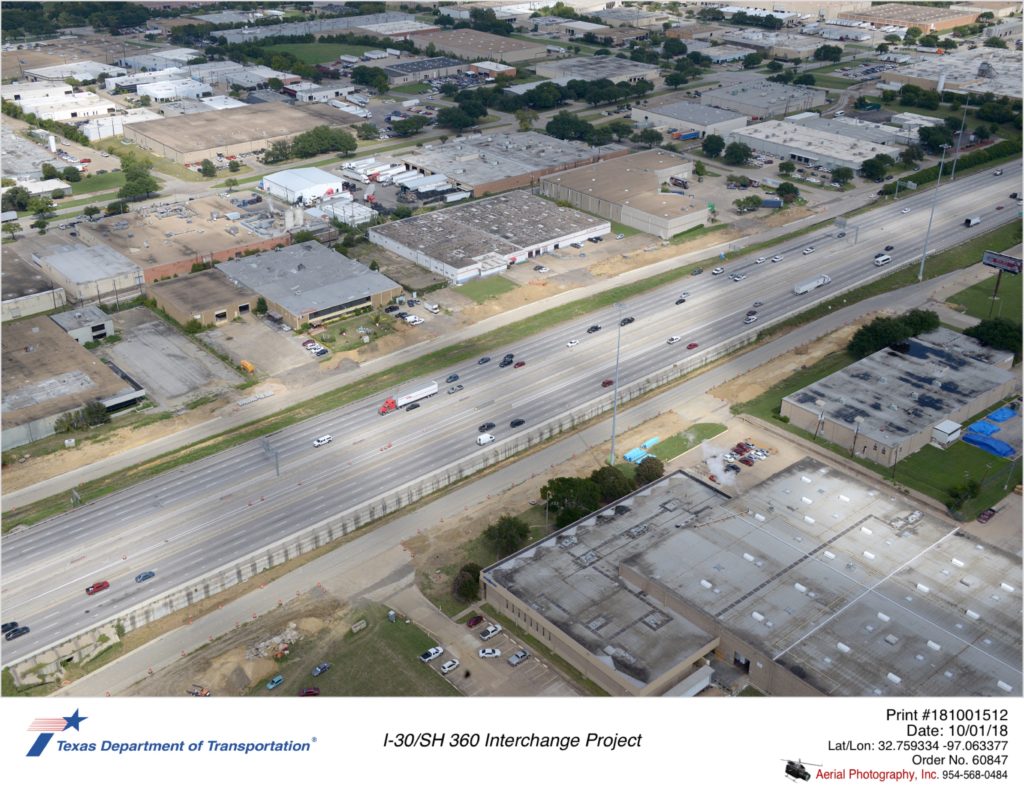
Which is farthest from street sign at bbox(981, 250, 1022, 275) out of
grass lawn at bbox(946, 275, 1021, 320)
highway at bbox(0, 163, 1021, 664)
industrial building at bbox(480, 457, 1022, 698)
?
industrial building at bbox(480, 457, 1022, 698)

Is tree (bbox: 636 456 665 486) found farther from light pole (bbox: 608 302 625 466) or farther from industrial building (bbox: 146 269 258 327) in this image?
industrial building (bbox: 146 269 258 327)

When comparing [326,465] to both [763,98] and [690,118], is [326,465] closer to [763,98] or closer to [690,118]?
[690,118]

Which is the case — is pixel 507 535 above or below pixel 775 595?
below

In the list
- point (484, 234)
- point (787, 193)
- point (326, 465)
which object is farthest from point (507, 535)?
point (787, 193)

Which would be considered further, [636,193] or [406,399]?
[636,193]

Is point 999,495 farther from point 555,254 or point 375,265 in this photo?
point 375,265

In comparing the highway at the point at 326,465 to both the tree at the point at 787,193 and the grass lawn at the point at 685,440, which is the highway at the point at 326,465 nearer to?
the grass lawn at the point at 685,440
